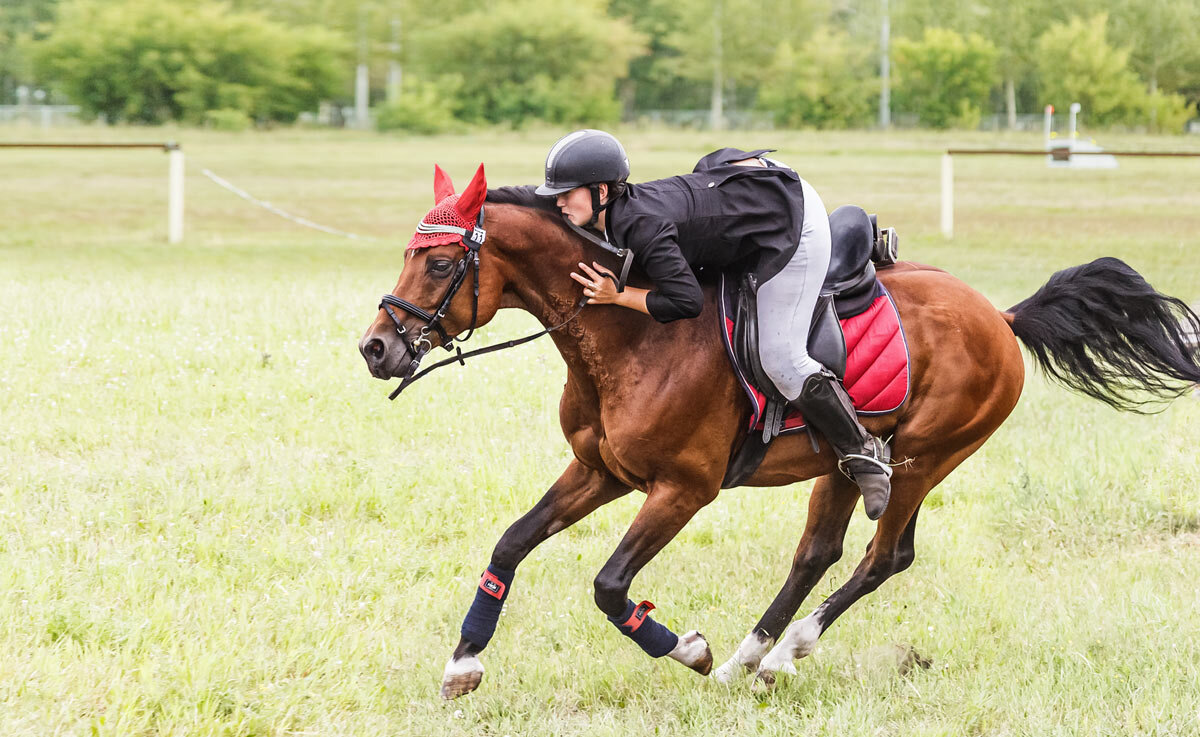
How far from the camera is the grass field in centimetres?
453

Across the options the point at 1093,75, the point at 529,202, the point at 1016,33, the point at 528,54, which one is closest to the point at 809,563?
the point at 529,202

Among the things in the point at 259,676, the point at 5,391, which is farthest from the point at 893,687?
the point at 5,391

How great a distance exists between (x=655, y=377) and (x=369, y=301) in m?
8.57

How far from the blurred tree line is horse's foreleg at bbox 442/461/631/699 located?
56.5m

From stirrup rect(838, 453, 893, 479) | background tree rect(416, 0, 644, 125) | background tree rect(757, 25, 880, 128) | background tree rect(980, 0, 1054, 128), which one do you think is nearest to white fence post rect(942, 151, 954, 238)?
stirrup rect(838, 453, 893, 479)

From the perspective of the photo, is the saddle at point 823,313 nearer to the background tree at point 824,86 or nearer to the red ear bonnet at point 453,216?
the red ear bonnet at point 453,216

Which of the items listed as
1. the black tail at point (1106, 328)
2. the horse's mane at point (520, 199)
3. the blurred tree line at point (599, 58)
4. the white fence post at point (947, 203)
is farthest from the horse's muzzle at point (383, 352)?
the blurred tree line at point (599, 58)

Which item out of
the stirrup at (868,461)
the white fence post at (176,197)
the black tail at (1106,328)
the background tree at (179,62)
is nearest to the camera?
the stirrup at (868,461)

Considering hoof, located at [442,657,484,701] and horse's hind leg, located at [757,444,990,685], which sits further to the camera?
horse's hind leg, located at [757,444,990,685]

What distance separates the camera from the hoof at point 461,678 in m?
4.60

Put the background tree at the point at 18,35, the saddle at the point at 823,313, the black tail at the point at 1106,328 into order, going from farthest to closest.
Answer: the background tree at the point at 18,35
the black tail at the point at 1106,328
the saddle at the point at 823,313

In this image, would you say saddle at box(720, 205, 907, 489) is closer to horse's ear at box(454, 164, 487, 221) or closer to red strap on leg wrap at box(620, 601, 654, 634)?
red strap on leg wrap at box(620, 601, 654, 634)

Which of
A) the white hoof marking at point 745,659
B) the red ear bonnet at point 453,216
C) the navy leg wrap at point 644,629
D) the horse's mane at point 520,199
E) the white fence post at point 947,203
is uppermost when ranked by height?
the white fence post at point 947,203

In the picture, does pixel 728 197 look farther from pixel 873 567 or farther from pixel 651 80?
pixel 651 80
